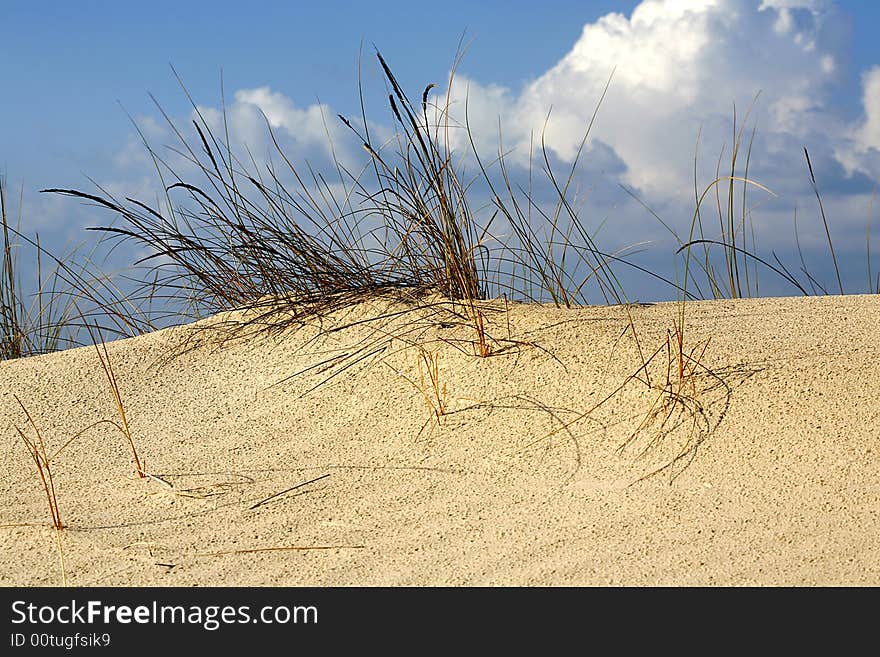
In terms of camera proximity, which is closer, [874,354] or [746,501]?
[746,501]

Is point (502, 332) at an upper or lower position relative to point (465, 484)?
upper

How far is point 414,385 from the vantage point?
2.55 meters

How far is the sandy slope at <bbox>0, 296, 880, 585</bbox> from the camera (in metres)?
1.74

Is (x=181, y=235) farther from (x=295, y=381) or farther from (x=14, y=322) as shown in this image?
(x=14, y=322)

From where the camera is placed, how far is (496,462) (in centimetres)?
217

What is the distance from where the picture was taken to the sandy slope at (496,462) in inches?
Answer: 68.4

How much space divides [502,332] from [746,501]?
40.1 inches

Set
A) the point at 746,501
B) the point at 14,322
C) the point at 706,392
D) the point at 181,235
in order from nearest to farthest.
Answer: the point at 746,501, the point at 706,392, the point at 181,235, the point at 14,322

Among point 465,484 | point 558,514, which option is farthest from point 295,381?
point 558,514
